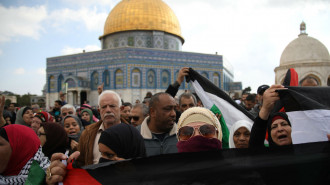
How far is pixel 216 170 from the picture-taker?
1.62 metres

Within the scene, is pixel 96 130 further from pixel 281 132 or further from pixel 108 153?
pixel 281 132

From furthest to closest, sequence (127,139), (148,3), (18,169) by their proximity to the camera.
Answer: (148,3), (127,139), (18,169)

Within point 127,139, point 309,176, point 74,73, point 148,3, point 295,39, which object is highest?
point 148,3

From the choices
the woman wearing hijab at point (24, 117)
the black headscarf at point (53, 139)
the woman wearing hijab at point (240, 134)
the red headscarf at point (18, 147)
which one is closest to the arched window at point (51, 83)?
the woman wearing hijab at point (24, 117)

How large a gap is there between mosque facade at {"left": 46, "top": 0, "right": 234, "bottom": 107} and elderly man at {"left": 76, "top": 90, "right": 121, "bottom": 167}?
2196cm

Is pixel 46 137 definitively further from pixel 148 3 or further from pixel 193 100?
pixel 148 3

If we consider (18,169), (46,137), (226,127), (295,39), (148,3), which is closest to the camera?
(18,169)

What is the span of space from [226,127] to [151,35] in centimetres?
2674

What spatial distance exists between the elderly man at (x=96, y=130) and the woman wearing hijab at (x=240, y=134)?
1.25 metres

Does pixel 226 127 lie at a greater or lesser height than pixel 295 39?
lesser

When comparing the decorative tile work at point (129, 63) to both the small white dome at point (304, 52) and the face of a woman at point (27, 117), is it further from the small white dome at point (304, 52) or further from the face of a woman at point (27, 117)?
the face of a woman at point (27, 117)

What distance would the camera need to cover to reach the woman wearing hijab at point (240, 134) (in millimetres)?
2812

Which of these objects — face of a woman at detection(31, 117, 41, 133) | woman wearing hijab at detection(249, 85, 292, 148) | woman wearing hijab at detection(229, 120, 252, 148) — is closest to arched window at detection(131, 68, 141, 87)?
face of a woman at detection(31, 117, 41, 133)

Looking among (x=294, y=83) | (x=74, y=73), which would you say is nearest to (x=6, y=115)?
(x=294, y=83)
